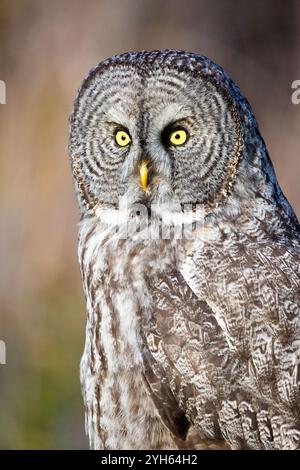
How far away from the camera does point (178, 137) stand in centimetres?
283

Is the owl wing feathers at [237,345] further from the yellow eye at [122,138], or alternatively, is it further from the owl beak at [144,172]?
the yellow eye at [122,138]

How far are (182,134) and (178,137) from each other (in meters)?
0.02

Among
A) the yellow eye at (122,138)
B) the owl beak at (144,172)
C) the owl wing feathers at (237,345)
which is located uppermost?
the yellow eye at (122,138)

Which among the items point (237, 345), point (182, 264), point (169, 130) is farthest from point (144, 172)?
point (237, 345)

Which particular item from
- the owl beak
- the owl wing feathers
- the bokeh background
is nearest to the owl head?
the owl beak

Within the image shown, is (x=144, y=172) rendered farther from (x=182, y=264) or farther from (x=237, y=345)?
(x=237, y=345)

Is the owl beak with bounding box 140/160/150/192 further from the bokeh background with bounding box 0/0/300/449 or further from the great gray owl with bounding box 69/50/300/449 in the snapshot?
the bokeh background with bounding box 0/0/300/449

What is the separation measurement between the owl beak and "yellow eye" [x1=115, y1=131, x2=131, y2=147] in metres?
0.11

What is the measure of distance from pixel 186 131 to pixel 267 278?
1.69 feet

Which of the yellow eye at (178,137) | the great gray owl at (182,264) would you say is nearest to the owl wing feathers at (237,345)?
the great gray owl at (182,264)

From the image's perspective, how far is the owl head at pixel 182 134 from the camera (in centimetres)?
281

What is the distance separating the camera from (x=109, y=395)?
2781mm

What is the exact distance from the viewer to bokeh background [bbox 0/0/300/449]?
5.34 meters

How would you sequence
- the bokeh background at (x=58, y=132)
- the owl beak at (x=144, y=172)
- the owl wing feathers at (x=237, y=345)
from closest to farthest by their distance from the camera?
the owl wing feathers at (x=237, y=345) < the owl beak at (x=144, y=172) < the bokeh background at (x=58, y=132)
